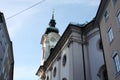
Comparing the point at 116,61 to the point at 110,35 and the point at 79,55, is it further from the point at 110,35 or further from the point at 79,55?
the point at 79,55

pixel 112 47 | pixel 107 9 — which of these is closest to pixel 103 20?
pixel 107 9

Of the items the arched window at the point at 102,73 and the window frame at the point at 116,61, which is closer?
the window frame at the point at 116,61

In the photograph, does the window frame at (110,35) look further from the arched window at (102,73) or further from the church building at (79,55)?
the arched window at (102,73)

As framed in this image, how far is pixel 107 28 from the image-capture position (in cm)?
1562

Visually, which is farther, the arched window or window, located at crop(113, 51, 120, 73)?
the arched window

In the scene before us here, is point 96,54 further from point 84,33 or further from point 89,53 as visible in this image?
point 84,33

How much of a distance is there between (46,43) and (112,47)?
84.5ft

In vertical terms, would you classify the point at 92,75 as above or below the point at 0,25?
below

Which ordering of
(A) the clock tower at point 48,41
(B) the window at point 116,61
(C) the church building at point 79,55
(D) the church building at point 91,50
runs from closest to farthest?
(B) the window at point 116,61 → (D) the church building at point 91,50 → (C) the church building at point 79,55 → (A) the clock tower at point 48,41

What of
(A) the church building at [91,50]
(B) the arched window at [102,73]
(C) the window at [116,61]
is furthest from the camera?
(B) the arched window at [102,73]

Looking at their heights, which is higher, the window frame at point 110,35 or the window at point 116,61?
the window frame at point 110,35

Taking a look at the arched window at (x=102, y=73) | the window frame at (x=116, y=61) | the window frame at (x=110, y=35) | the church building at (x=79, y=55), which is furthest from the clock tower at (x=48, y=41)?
the window frame at (x=116, y=61)

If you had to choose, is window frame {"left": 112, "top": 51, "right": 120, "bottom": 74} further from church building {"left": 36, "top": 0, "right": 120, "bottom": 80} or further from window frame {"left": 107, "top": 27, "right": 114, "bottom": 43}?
window frame {"left": 107, "top": 27, "right": 114, "bottom": 43}

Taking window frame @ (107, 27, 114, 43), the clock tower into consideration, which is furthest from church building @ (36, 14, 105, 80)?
the clock tower
